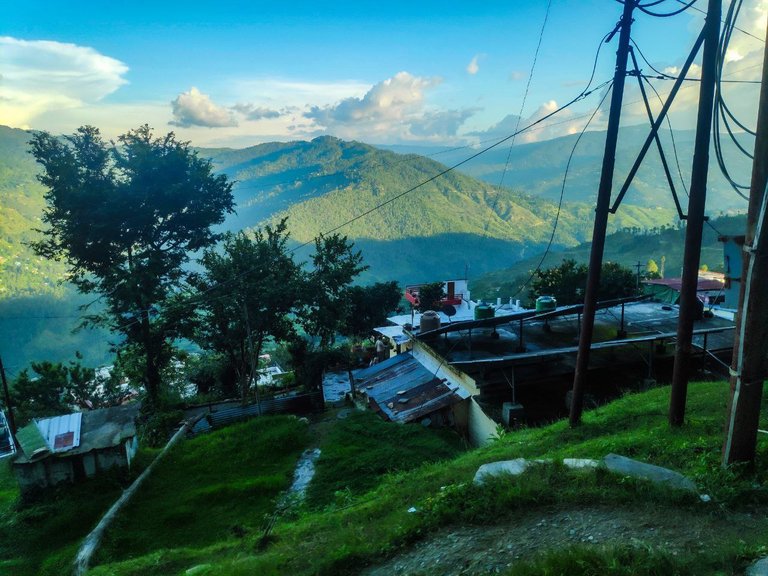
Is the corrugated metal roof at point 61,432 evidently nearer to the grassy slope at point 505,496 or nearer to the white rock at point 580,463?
the grassy slope at point 505,496

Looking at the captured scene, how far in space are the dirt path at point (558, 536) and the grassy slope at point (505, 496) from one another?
0.58 ft

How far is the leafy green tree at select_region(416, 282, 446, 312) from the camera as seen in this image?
39250mm

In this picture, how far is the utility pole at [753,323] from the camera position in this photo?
518 centimetres

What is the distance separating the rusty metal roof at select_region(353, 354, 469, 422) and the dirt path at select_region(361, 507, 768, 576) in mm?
8681

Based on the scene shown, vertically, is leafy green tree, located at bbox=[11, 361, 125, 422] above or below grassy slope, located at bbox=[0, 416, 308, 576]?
below

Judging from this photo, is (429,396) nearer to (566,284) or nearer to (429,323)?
(429,323)

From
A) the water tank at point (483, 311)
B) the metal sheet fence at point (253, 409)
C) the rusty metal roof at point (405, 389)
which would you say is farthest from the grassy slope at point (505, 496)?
the metal sheet fence at point (253, 409)

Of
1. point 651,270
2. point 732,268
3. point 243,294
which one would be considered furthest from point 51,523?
point 651,270

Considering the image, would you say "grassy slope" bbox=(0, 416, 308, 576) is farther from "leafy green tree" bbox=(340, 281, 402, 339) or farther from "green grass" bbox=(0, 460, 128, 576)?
"leafy green tree" bbox=(340, 281, 402, 339)

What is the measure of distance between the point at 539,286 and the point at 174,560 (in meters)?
35.7

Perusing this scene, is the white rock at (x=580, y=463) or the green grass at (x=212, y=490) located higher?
the white rock at (x=580, y=463)

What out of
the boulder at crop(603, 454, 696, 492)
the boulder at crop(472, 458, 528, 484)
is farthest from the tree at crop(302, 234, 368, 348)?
the boulder at crop(603, 454, 696, 492)

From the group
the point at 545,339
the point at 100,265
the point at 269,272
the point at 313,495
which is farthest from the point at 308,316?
the point at 313,495

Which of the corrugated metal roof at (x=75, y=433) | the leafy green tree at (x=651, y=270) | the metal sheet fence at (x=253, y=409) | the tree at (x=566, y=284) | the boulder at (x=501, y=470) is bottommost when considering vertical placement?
the leafy green tree at (x=651, y=270)
